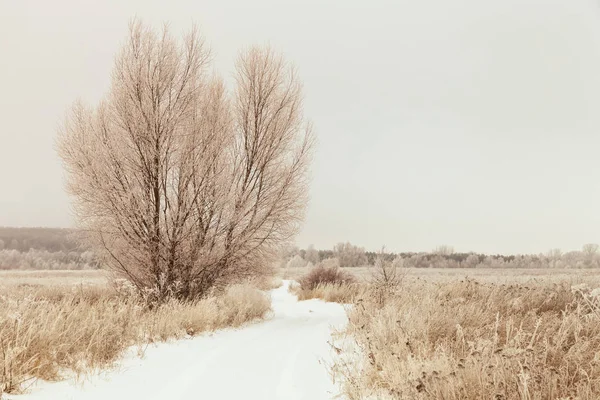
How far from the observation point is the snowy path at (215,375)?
4.52 m

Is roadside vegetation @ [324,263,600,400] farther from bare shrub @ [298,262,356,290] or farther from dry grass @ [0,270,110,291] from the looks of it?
bare shrub @ [298,262,356,290]

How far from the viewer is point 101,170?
34.6 feet

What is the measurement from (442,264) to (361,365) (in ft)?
223

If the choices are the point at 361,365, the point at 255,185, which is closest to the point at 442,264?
the point at 255,185

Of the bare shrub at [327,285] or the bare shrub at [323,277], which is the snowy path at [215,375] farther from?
the bare shrub at [323,277]

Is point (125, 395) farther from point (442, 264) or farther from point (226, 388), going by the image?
point (442, 264)

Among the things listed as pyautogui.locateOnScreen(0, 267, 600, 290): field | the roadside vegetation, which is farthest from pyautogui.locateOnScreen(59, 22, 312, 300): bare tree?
the roadside vegetation

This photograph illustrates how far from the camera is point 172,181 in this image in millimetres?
11469

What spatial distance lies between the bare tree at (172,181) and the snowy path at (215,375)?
406cm

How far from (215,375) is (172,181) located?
7081 millimetres

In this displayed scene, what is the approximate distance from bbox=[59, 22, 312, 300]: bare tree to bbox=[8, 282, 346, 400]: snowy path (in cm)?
406

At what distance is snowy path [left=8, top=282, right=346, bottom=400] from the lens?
452cm

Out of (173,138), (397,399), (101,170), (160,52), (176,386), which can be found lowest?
(176,386)

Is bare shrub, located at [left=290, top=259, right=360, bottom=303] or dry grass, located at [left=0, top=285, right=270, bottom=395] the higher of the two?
dry grass, located at [left=0, top=285, right=270, bottom=395]
